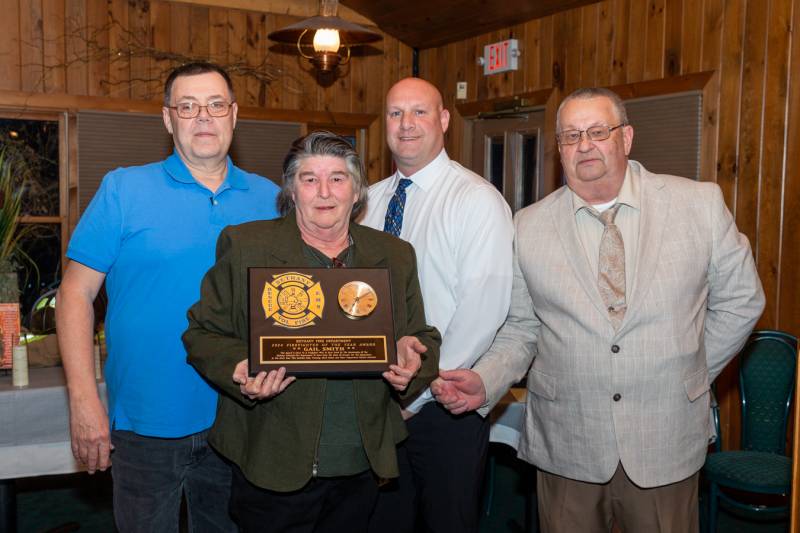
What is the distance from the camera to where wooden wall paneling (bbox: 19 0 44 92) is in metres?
5.38

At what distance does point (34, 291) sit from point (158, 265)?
4241 millimetres

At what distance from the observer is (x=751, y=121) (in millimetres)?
4168

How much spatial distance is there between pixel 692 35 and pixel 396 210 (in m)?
2.81

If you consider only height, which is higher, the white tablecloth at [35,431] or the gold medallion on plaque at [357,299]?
the gold medallion on plaque at [357,299]

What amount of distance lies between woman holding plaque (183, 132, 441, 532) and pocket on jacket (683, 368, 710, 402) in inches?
27.0

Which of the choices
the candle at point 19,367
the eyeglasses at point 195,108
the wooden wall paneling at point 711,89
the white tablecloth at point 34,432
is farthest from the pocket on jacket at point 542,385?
the wooden wall paneling at point 711,89

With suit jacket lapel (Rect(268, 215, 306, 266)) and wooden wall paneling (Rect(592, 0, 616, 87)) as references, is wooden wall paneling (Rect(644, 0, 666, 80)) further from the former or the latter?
suit jacket lapel (Rect(268, 215, 306, 266))

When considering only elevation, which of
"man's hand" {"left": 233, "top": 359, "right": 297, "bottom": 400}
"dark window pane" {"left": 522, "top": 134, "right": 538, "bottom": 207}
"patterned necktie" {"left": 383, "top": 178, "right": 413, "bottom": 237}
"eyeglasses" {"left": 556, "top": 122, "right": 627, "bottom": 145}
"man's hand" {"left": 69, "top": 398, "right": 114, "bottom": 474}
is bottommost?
"man's hand" {"left": 69, "top": 398, "right": 114, "bottom": 474}

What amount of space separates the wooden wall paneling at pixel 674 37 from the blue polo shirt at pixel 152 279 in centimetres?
341

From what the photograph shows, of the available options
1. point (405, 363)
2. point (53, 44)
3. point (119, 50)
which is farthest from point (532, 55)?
point (405, 363)

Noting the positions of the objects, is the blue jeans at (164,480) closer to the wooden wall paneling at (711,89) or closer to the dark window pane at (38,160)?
the wooden wall paneling at (711,89)

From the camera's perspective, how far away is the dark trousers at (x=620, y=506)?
2100 mm

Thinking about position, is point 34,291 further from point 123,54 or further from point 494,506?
point 494,506

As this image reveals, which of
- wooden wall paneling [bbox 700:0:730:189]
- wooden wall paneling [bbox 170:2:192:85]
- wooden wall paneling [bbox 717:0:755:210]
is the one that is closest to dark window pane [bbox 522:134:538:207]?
wooden wall paneling [bbox 700:0:730:189]
